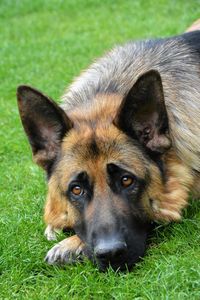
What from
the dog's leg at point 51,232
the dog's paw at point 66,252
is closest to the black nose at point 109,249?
the dog's paw at point 66,252

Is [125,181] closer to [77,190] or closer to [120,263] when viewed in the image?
[77,190]

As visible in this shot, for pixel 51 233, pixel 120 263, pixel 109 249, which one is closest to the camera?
pixel 109 249

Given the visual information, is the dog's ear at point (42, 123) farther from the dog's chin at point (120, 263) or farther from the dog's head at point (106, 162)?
the dog's chin at point (120, 263)

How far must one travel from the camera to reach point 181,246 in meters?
4.17

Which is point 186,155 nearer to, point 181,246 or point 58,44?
point 181,246

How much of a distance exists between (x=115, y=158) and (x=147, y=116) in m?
0.39

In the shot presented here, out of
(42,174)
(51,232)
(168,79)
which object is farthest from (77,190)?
(42,174)

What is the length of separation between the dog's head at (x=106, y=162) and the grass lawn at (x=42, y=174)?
197 millimetres

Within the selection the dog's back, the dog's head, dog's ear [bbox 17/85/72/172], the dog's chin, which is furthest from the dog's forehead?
the dog's chin

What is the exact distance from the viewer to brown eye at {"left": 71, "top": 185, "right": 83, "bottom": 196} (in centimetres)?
416

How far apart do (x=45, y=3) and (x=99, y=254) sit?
1257 cm

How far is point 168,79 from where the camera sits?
189 inches

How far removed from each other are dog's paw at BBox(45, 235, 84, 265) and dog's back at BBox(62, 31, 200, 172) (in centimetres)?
95

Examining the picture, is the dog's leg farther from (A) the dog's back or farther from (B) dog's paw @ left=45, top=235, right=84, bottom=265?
(A) the dog's back
